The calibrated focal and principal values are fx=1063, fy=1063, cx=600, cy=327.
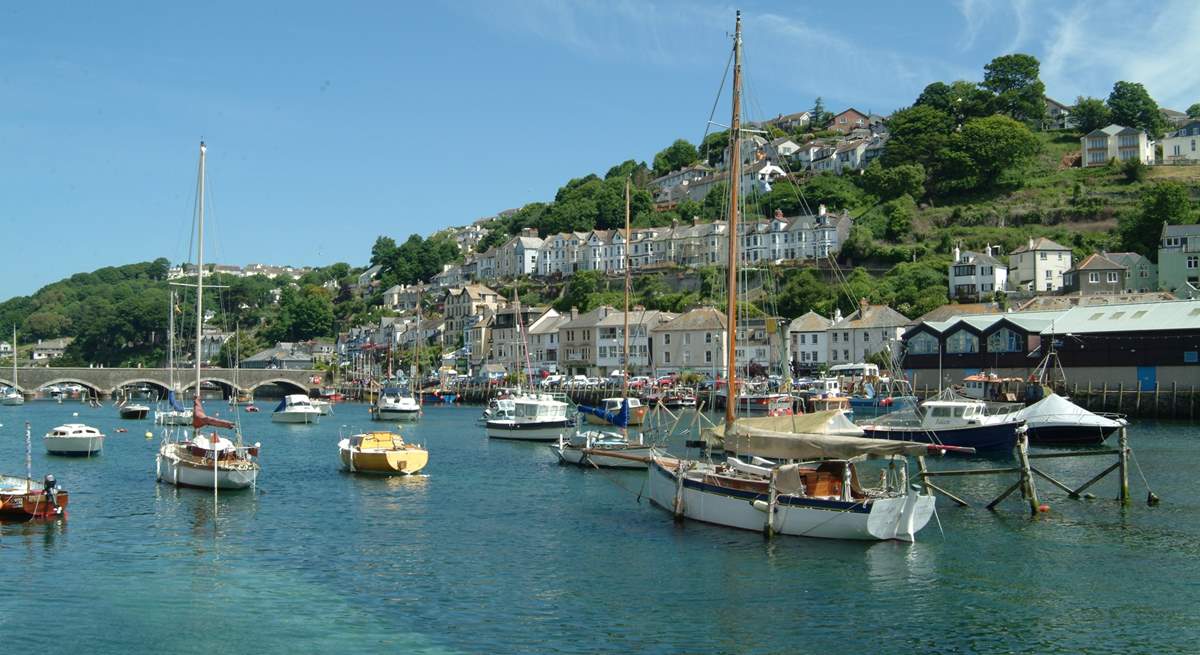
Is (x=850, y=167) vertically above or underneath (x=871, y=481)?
above

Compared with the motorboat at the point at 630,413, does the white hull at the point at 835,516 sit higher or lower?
lower

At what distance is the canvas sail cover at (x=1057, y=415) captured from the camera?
56.2m

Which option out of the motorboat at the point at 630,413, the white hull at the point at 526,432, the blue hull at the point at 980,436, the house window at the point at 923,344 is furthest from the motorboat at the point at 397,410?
the blue hull at the point at 980,436

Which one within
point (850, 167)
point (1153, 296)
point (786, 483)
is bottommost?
point (786, 483)

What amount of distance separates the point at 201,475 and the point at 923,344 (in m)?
68.8

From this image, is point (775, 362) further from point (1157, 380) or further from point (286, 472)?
point (286, 472)

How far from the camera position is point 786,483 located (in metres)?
31.4

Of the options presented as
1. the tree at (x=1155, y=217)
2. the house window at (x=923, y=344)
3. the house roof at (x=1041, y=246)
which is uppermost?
the tree at (x=1155, y=217)

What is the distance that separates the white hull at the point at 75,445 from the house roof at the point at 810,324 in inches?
2907

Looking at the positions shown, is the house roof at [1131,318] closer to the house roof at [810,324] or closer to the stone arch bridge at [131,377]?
the house roof at [810,324]

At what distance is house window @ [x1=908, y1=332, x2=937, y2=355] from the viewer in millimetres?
93938

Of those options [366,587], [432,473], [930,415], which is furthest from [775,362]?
[366,587]

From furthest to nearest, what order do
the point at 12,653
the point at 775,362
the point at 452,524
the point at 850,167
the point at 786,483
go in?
1. the point at 850,167
2. the point at 775,362
3. the point at 452,524
4. the point at 786,483
5. the point at 12,653

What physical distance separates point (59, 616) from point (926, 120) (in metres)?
158
